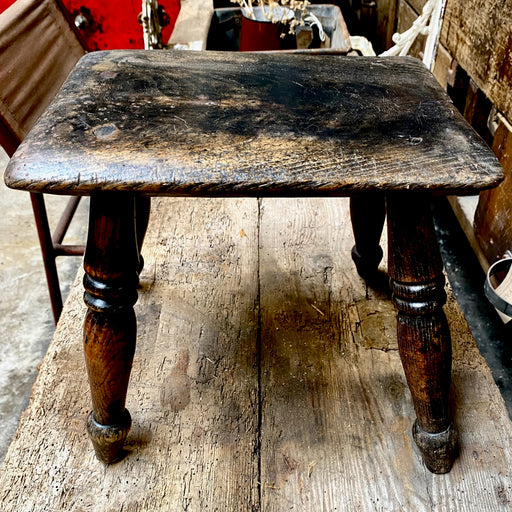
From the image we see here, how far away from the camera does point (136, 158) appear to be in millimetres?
732

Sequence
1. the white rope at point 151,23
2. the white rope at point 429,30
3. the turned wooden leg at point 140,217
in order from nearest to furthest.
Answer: the turned wooden leg at point 140,217 < the white rope at point 429,30 < the white rope at point 151,23

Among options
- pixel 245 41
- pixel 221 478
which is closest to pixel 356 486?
pixel 221 478

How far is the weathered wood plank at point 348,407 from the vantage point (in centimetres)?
94

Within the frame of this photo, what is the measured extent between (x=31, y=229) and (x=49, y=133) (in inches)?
61.0

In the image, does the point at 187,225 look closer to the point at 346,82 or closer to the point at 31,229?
the point at 346,82

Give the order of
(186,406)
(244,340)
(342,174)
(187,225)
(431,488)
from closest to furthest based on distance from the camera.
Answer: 1. (342,174)
2. (431,488)
3. (186,406)
4. (244,340)
5. (187,225)

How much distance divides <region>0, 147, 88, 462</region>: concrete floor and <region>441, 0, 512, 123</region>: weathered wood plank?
1.25m

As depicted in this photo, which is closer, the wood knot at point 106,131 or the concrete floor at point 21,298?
the wood knot at point 106,131

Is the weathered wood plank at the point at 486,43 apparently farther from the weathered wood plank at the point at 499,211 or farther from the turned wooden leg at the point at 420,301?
the turned wooden leg at the point at 420,301

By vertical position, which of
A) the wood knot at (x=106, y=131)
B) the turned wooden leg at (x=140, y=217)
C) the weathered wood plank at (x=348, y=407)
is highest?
the wood knot at (x=106, y=131)

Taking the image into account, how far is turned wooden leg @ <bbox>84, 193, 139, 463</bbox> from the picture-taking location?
83 cm

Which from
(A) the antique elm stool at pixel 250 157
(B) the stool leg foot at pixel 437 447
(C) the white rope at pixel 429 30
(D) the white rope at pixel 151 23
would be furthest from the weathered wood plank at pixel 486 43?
(D) the white rope at pixel 151 23

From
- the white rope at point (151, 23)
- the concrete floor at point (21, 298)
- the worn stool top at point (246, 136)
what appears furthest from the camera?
the white rope at point (151, 23)

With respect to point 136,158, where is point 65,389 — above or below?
below
